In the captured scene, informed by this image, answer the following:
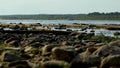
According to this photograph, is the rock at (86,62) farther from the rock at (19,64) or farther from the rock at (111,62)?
the rock at (19,64)

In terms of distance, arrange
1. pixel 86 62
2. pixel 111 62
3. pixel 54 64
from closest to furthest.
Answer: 1. pixel 111 62
2. pixel 54 64
3. pixel 86 62

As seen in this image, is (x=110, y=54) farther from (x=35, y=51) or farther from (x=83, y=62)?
(x=35, y=51)

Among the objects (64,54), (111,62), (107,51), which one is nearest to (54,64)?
(64,54)

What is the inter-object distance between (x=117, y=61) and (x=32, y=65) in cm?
280

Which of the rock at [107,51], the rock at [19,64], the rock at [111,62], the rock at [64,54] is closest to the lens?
the rock at [111,62]

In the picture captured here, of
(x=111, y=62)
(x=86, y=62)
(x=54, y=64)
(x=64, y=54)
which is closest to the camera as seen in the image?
(x=111, y=62)

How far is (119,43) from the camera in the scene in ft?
52.0

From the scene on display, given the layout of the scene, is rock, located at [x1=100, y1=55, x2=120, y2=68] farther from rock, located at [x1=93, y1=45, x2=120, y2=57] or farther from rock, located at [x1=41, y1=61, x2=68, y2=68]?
rock, located at [x1=41, y1=61, x2=68, y2=68]

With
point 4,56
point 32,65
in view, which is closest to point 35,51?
point 4,56

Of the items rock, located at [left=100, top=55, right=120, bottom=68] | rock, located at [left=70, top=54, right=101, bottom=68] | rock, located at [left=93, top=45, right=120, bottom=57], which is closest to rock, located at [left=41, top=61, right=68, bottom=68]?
rock, located at [left=70, top=54, right=101, bottom=68]

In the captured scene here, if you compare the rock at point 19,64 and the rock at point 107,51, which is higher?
the rock at point 107,51

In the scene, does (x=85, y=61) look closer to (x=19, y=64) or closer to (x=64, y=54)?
(x=64, y=54)

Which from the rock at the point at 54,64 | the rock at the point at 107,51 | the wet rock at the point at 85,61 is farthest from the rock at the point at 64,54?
the rock at the point at 107,51

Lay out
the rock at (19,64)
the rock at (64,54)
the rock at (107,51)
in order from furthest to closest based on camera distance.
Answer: the rock at (64,54)
the rock at (107,51)
the rock at (19,64)
